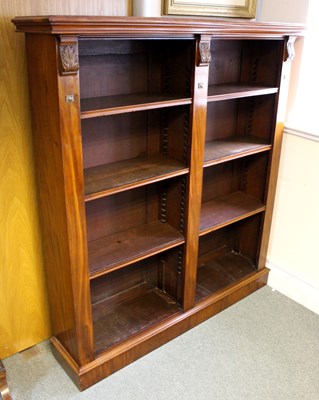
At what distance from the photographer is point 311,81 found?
1803mm

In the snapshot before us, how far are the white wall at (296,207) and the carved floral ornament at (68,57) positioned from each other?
42.2 inches

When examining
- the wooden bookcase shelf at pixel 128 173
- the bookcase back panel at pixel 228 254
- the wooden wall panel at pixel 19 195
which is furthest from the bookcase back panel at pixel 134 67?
the bookcase back panel at pixel 228 254

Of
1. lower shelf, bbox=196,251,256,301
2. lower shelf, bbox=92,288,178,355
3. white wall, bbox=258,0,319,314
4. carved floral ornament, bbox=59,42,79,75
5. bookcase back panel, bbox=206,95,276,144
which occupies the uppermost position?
carved floral ornament, bbox=59,42,79,75

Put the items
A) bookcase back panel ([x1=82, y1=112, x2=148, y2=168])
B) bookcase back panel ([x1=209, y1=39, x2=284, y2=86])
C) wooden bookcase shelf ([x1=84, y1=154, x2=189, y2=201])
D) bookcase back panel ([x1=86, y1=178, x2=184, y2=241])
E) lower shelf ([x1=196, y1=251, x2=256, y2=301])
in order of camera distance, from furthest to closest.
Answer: lower shelf ([x1=196, y1=251, x2=256, y2=301]), bookcase back panel ([x1=209, y1=39, x2=284, y2=86]), bookcase back panel ([x1=86, y1=178, x2=184, y2=241]), bookcase back panel ([x1=82, y1=112, x2=148, y2=168]), wooden bookcase shelf ([x1=84, y1=154, x2=189, y2=201])

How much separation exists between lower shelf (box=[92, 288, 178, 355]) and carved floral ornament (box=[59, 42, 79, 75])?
1.00 m

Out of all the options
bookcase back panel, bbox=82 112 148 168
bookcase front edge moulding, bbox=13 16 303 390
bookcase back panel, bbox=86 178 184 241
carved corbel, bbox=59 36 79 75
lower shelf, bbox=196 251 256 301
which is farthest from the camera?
lower shelf, bbox=196 251 256 301

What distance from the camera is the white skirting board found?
1947mm

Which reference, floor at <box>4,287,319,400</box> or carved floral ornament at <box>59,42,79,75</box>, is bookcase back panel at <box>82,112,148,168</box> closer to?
carved floral ornament at <box>59,42,79,75</box>

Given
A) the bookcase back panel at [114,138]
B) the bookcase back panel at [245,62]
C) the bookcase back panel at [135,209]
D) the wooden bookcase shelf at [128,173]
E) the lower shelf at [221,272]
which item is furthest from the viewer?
the lower shelf at [221,272]

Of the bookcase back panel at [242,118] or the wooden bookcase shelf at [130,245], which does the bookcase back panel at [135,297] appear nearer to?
the wooden bookcase shelf at [130,245]

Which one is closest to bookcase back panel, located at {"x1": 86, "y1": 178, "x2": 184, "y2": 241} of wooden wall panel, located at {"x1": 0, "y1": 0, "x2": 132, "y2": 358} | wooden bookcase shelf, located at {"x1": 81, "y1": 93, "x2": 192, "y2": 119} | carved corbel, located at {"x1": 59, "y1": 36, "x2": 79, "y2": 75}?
wooden wall panel, located at {"x1": 0, "y1": 0, "x2": 132, "y2": 358}

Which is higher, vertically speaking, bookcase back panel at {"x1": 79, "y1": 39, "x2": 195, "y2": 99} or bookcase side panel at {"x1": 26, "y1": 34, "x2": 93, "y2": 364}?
bookcase back panel at {"x1": 79, "y1": 39, "x2": 195, "y2": 99}

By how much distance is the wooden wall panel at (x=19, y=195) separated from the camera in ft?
4.20

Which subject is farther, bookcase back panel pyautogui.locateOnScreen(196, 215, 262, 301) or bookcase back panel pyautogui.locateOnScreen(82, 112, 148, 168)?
bookcase back panel pyautogui.locateOnScreen(196, 215, 262, 301)
